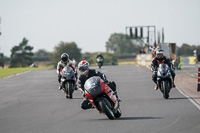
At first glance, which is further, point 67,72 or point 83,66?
point 67,72

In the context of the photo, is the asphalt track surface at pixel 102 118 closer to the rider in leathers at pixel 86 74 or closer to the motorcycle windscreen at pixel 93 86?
the rider in leathers at pixel 86 74

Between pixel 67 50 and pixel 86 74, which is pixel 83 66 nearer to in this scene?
pixel 86 74

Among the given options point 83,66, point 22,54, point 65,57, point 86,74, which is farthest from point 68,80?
point 22,54

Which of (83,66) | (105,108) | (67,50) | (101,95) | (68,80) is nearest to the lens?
(105,108)

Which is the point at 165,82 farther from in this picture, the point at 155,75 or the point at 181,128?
the point at 181,128

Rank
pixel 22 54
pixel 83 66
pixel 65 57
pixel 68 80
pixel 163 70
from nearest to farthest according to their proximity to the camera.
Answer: pixel 83 66 → pixel 163 70 → pixel 68 80 → pixel 65 57 → pixel 22 54

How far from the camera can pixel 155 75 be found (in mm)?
19375

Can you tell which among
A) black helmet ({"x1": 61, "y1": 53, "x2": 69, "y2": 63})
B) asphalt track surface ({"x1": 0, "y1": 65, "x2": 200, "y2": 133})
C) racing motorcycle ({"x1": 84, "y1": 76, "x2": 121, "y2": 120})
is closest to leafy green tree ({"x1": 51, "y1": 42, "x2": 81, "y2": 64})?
black helmet ({"x1": 61, "y1": 53, "x2": 69, "y2": 63})

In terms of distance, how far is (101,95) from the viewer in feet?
40.7

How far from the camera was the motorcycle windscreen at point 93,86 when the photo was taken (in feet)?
39.9

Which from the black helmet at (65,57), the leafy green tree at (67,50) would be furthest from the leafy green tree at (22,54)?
the black helmet at (65,57)

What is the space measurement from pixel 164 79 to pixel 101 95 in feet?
20.7

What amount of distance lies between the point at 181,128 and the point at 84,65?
126 inches

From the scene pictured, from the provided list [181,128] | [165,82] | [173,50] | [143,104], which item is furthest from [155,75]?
[173,50]
